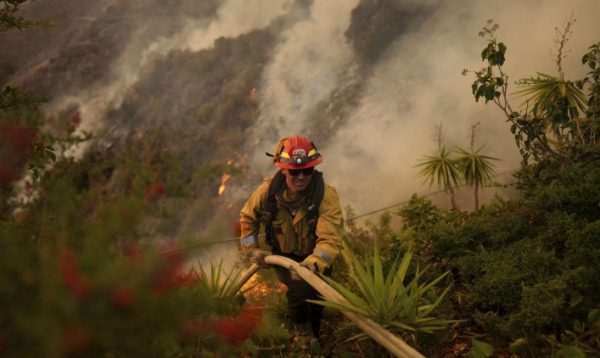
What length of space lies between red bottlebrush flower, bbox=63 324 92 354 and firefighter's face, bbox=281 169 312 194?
258 centimetres

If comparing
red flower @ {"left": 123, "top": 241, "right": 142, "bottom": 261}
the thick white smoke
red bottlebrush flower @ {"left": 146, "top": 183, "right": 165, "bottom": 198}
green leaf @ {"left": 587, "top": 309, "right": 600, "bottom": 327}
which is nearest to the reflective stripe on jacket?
green leaf @ {"left": 587, "top": 309, "right": 600, "bottom": 327}

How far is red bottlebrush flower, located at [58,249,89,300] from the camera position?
1376 millimetres

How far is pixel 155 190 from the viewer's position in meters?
1.80

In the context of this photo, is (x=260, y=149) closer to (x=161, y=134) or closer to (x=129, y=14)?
(x=161, y=134)

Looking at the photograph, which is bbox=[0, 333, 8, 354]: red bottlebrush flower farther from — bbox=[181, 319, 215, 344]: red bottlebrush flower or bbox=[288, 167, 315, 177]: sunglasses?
bbox=[288, 167, 315, 177]: sunglasses

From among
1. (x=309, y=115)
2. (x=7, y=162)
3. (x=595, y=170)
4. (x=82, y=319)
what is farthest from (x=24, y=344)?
(x=309, y=115)

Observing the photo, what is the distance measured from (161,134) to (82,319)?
43.9 feet

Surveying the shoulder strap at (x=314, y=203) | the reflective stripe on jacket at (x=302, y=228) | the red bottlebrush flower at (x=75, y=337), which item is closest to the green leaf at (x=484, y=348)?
the reflective stripe on jacket at (x=302, y=228)

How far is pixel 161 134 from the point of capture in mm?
14258

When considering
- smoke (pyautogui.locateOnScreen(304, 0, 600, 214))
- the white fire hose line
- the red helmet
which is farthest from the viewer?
smoke (pyautogui.locateOnScreen(304, 0, 600, 214))

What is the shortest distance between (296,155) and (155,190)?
214 cm

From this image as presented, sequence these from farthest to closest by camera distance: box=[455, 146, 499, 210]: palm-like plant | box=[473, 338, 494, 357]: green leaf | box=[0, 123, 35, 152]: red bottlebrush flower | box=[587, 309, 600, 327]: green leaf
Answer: box=[455, 146, 499, 210]: palm-like plant, box=[473, 338, 494, 357]: green leaf, box=[587, 309, 600, 327]: green leaf, box=[0, 123, 35, 152]: red bottlebrush flower

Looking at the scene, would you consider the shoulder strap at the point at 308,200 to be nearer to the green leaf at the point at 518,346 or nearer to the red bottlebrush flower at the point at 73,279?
the green leaf at the point at 518,346

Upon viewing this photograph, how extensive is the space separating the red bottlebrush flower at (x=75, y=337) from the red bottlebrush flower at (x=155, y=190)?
0.53 m
